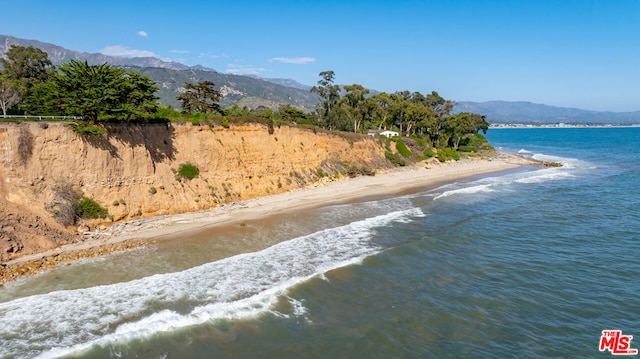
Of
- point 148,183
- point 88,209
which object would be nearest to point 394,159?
point 148,183

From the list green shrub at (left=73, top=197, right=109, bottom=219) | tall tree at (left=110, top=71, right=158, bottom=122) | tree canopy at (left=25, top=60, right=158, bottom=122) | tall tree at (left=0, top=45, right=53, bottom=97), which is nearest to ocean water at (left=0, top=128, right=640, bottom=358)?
green shrub at (left=73, top=197, right=109, bottom=219)

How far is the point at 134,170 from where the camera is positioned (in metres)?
28.2

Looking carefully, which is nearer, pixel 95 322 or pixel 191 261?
pixel 95 322

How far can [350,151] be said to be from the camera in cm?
4906

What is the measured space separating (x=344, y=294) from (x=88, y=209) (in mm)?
18988

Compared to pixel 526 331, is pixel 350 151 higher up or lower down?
higher up

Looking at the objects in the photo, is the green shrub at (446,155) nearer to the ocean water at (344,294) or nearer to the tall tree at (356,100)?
the tall tree at (356,100)

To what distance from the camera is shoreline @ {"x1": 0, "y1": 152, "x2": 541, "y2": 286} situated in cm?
2022

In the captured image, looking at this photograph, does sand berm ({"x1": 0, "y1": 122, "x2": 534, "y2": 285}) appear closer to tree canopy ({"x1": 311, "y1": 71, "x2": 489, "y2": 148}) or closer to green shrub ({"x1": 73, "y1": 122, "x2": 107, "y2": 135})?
green shrub ({"x1": 73, "y1": 122, "x2": 107, "y2": 135})

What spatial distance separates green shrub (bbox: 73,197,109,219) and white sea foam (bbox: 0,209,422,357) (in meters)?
9.61

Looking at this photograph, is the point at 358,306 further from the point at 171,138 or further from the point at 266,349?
the point at 171,138

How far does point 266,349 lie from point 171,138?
928 inches

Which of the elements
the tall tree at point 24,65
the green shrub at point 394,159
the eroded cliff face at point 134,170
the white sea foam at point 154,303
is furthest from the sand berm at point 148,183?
the tall tree at point 24,65

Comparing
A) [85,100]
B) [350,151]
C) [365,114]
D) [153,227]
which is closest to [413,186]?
[350,151]
